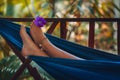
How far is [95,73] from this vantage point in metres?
2.06

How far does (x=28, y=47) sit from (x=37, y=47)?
0.06 metres

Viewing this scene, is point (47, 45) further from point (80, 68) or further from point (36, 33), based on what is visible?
point (80, 68)

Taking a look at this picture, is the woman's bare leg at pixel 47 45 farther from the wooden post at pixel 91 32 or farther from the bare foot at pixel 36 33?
the wooden post at pixel 91 32

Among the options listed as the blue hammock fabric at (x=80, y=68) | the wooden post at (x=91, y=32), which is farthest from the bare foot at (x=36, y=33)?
the wooden post at (x=91, y=32)

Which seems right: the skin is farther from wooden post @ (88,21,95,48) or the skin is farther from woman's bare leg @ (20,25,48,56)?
wooden post @ (88,21,95,48)

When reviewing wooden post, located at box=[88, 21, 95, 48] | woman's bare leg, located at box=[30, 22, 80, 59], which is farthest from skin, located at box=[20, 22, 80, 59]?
wooden post, located at box=[88, 21, 95, 48]

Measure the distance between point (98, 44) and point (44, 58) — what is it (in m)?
3.13

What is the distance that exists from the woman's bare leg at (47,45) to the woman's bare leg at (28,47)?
1.4 inches

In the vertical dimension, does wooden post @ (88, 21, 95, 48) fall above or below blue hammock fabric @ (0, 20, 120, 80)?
above

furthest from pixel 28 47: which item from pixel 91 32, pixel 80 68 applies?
pixel 91 32

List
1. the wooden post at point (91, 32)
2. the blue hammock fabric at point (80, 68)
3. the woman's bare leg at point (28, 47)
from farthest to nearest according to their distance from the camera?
the wooden post at point (91, 32)
the woman's bare leg at point (28, 47)
the blue hammock fabric at point (80, 68)

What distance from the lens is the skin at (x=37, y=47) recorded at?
2.16 m

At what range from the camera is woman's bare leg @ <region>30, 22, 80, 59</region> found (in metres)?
2.17

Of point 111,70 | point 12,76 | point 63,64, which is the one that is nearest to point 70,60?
point 63,64
